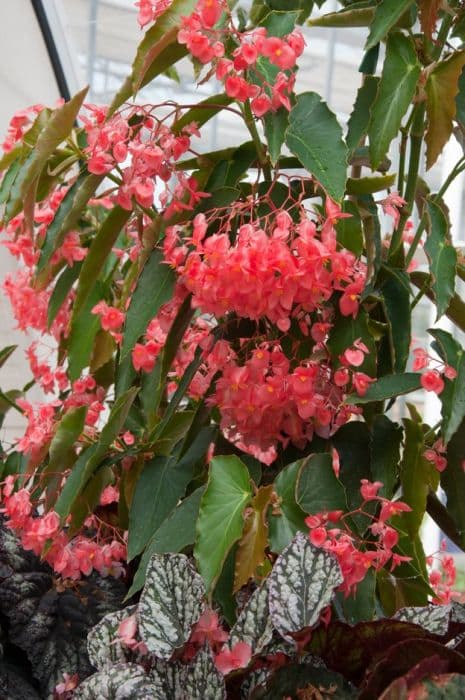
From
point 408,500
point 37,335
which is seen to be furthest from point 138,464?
point 37,335

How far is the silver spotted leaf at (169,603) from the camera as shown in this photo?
2.55 feet

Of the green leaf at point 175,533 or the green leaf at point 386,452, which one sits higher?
the green leaf at point 386,452

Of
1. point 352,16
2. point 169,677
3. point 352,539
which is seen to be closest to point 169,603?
point 169,677

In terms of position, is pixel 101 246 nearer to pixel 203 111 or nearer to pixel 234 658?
pixel 203 111

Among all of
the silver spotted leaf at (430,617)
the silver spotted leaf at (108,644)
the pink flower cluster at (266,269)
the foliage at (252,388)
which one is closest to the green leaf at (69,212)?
the foliage at (252,388)

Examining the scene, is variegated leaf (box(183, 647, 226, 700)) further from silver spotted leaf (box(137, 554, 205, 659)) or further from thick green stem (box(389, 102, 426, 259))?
thick green stem (box(389, 102, 426, 259))

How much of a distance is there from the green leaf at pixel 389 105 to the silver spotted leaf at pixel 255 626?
414mm

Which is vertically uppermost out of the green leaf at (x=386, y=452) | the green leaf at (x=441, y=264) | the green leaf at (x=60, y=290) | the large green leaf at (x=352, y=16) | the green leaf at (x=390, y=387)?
the large green leaf at (x=352, y=16)

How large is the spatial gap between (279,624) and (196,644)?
0.45 ft

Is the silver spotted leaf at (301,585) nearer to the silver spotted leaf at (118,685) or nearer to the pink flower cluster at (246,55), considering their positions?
the silver spotted leaf at (118,685)

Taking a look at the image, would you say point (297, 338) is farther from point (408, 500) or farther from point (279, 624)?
point (279, 624)

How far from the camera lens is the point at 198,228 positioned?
2.71ft

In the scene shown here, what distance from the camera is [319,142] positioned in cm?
83

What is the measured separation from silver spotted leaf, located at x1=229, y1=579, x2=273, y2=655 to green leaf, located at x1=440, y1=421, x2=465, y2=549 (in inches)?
12.0
